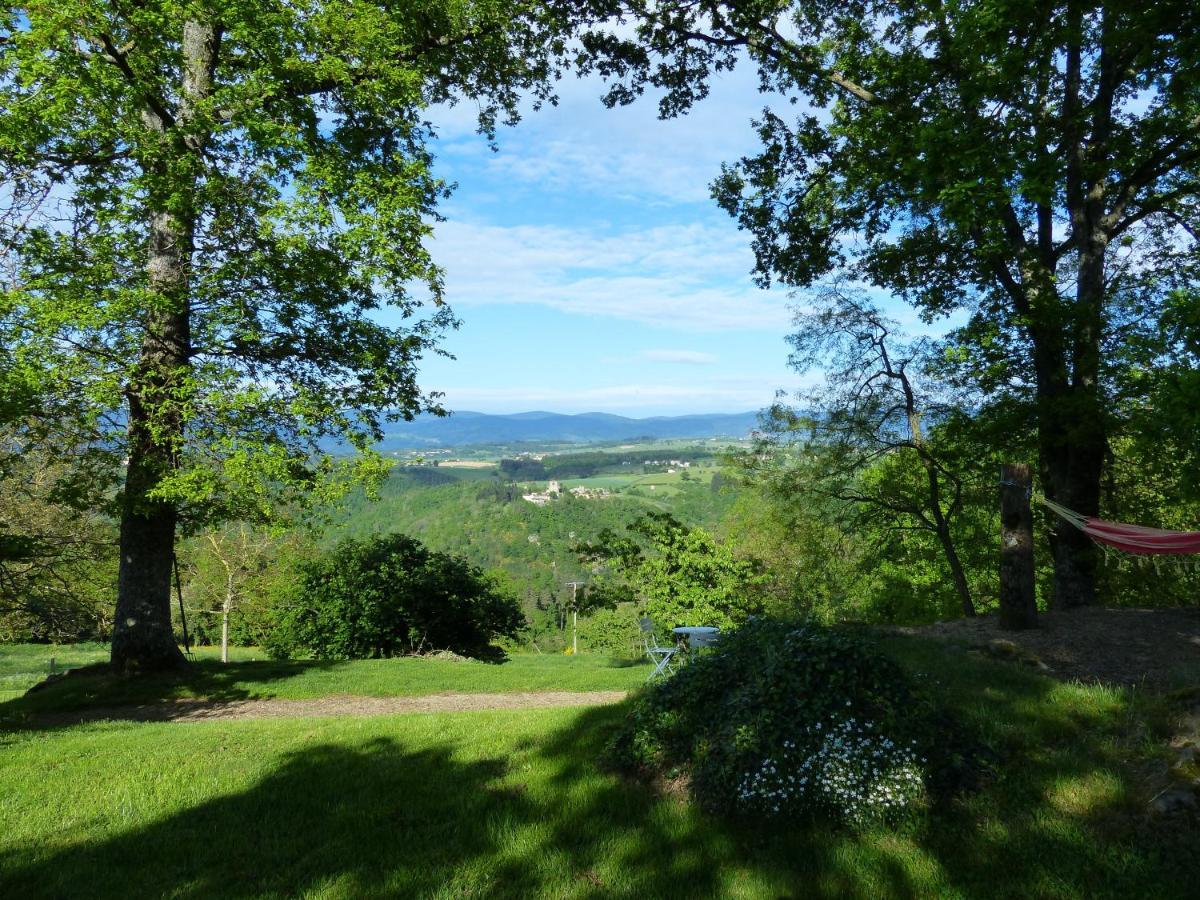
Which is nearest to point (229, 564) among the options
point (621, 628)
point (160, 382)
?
point (621, 628)

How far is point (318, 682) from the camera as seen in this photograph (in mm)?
10164

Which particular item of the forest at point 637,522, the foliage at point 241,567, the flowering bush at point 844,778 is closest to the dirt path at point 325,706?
the forest at point 637,522

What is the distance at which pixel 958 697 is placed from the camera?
5.71 meters

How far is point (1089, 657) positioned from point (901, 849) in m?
5.91

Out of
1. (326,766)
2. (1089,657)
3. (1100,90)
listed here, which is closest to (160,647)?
(326,766)

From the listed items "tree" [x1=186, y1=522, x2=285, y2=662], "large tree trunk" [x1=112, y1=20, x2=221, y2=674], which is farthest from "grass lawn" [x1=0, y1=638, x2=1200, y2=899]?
"tree" [x1=186, y1=522, x2=285, y2=662]

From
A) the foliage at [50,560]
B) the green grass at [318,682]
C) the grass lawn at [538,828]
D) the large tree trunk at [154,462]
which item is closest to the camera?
the grass lawn at [538,828]

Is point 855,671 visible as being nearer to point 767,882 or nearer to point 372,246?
point 767,882

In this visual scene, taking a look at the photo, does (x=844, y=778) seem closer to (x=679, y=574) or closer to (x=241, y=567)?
A: (x=679, y=574)

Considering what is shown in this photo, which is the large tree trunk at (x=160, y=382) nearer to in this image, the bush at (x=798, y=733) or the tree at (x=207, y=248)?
the tree at (x=207, y=248)

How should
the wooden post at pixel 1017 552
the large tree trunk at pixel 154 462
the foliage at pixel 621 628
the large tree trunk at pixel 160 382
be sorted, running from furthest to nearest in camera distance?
the foliage at pixel 621 628
the wooden post at pixel 1017 552
the large tree trunk at pixel 154 462
the large tree trunk at pixel 160 382

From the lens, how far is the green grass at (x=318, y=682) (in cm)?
912

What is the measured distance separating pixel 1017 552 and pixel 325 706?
10.1 metres

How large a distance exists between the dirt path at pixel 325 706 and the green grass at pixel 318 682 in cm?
28
